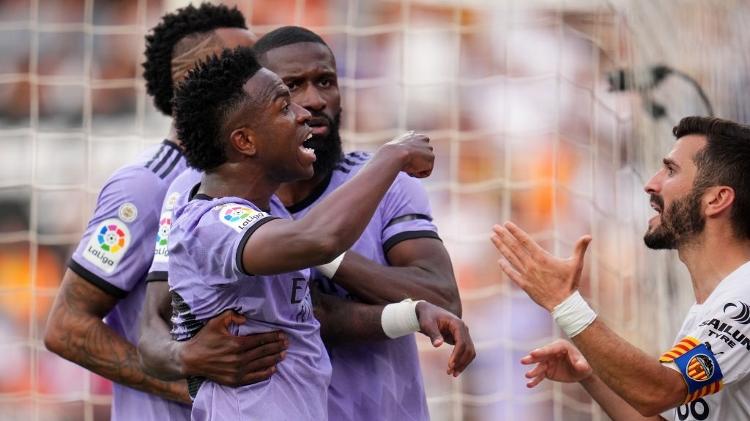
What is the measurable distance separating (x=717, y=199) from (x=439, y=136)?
10.4ft

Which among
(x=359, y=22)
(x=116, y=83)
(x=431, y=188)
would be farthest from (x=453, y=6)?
(x=116, y=83)

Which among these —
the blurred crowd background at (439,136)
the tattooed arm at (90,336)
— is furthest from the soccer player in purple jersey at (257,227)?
the blurred crowd background at (439,136)

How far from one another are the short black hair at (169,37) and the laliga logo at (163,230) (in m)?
0.76

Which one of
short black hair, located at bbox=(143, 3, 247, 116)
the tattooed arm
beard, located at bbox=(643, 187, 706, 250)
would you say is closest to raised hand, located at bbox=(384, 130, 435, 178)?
beard, located at bbox=(643, 187, 706, 250)

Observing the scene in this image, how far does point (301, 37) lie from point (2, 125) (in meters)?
3.51

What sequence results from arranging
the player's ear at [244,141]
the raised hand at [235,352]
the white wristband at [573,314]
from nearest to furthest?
1. the raised hand at [235,352]
2. the player's ear at [244,141]
3. the white wristband at [573,314]

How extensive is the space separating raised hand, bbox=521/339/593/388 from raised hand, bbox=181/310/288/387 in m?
0.89

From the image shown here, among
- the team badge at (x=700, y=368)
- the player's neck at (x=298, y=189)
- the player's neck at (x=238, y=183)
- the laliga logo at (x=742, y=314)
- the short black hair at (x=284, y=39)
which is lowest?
the team badge at (x=700, y=368)

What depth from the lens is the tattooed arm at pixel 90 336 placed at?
3623mm

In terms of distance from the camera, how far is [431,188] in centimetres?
670

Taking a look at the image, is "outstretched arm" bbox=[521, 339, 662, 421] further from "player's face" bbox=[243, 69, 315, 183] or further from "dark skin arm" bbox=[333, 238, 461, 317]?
"player's face" bbox=[243, 69, 315, 183]

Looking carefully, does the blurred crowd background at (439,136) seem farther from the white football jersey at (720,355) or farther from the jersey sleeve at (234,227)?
the jersey sleeve at (234,227)

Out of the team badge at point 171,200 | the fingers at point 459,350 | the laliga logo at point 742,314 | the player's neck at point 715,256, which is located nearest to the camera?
the fingers at point 459,350

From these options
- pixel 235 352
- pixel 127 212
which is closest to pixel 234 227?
pixel 235 352
